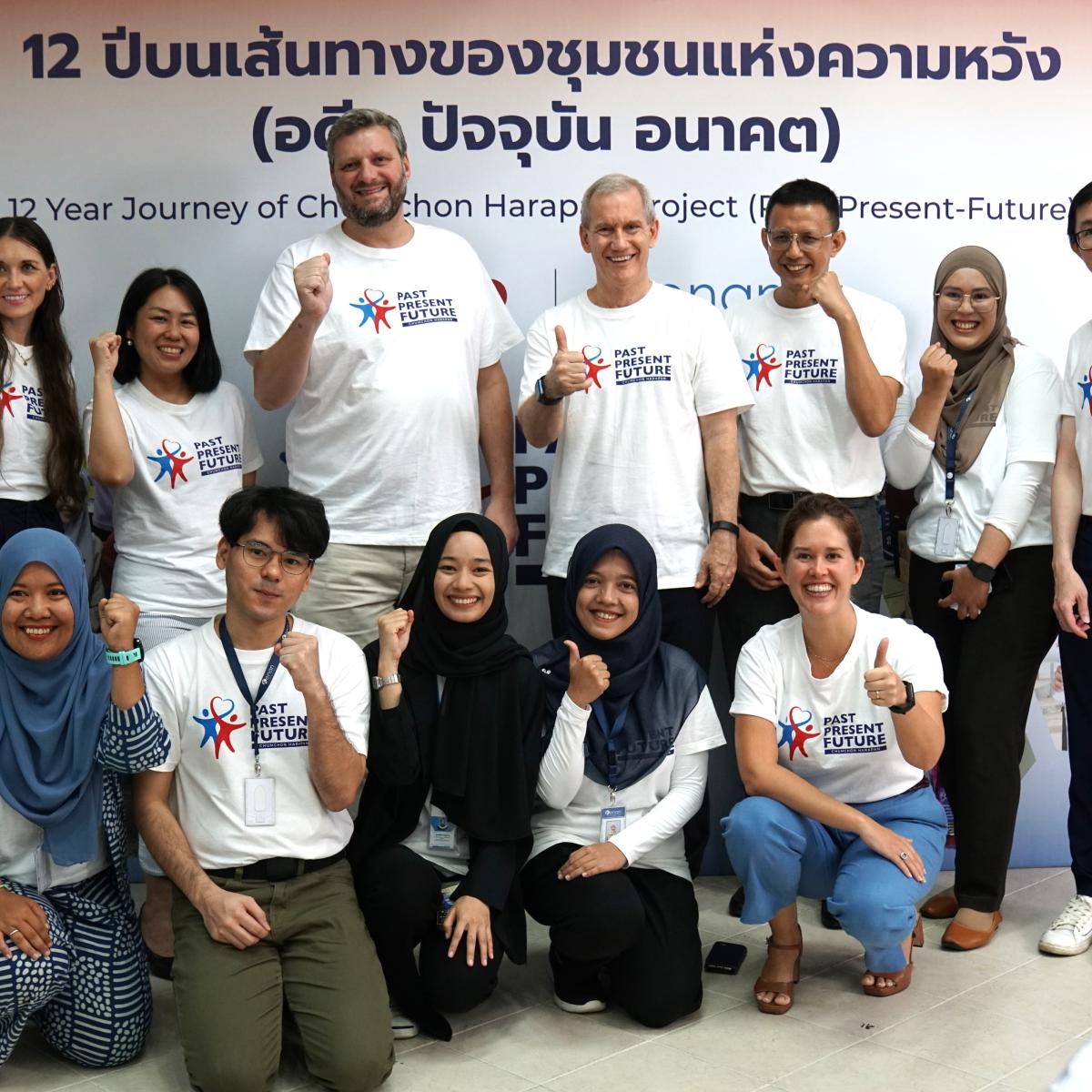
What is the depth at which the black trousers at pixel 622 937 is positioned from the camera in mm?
3148

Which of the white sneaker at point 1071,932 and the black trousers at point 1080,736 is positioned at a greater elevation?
the black trousers at point 1080,736

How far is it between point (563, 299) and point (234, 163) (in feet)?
3.39

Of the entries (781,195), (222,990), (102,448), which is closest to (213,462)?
(102,448)

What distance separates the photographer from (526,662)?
3334mm

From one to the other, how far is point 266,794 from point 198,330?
1313mm

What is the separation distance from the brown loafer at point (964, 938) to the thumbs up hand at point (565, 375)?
167 centimetres

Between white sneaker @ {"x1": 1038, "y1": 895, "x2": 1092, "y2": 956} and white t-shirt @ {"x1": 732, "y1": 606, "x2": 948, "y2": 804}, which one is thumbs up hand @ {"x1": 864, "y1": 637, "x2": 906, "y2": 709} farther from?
white sneaker @ {"x1": 1038, "y1": 895, "x2": 1092, "y2": 956}

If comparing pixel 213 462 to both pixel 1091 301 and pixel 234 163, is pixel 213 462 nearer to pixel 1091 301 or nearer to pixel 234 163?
pixel 234 163

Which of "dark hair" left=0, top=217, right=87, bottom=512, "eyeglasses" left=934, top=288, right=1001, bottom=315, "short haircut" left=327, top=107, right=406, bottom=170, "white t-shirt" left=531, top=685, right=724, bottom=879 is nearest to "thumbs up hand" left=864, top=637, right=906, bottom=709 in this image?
"white t-shirt" left=531, top=685, right=724, bottom=879

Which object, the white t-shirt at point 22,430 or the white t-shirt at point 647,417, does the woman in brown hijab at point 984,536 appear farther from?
the white t-shirt at point 22,430

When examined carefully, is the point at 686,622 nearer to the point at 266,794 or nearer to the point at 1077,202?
the point at 266,794

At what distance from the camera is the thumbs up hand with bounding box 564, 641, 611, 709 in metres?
3.17

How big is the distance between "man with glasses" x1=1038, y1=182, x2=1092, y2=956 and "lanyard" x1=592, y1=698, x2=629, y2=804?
1.16 metres

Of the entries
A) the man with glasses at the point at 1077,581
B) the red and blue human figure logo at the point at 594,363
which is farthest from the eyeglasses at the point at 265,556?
the man with glasses at the point at 1077,581
